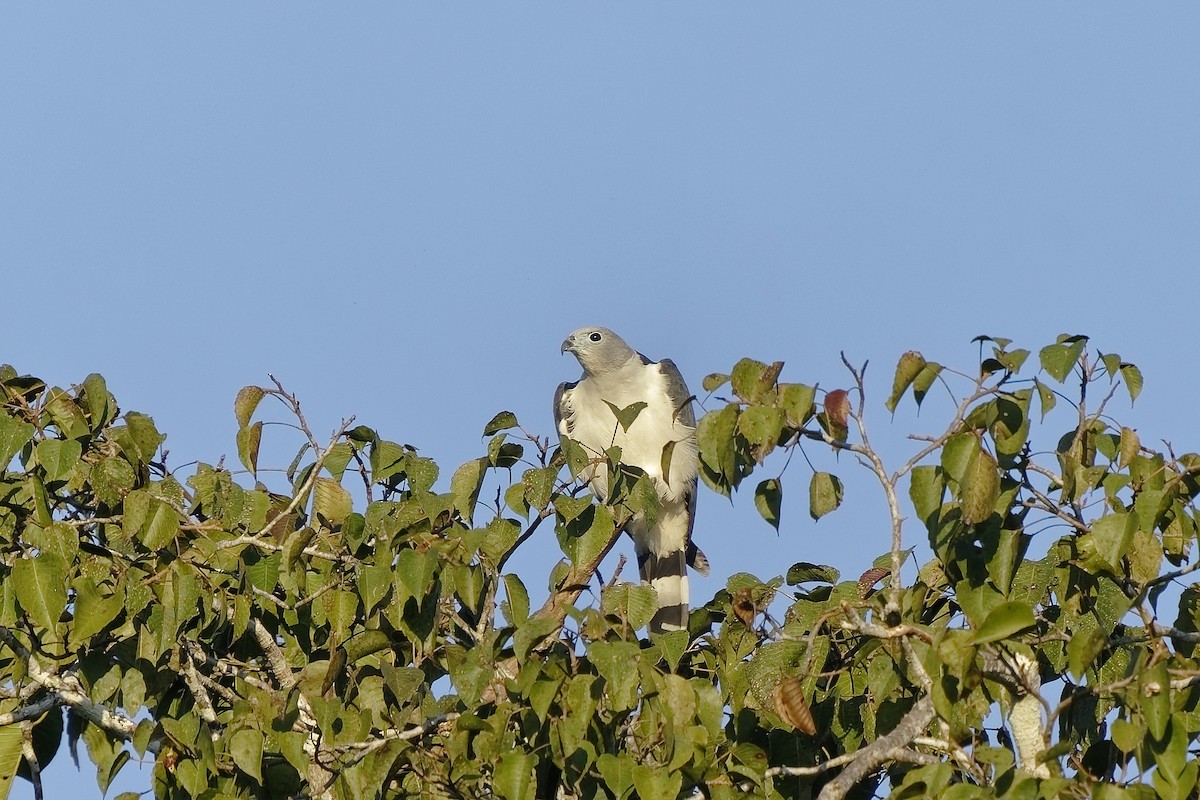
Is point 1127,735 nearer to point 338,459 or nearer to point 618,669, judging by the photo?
point 618,669

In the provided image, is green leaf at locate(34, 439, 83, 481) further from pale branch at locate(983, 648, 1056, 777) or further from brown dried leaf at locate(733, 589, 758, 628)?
pale branch at locate(983, 648, 1056, 777)

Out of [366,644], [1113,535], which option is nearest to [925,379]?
[1113,535]

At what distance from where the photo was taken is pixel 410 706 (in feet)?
12.7

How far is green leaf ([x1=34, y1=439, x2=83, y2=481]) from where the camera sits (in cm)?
370

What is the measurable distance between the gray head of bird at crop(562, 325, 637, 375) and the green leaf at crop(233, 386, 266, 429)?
4315 millimetres

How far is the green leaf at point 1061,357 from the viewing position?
128 inches

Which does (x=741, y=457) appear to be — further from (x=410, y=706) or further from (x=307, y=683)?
(x=307, y=683)

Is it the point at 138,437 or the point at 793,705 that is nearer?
the point at 793,705

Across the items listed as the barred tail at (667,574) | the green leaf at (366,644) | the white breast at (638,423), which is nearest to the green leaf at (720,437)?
the green leaf at (366,644)

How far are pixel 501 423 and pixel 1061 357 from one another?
1638mm

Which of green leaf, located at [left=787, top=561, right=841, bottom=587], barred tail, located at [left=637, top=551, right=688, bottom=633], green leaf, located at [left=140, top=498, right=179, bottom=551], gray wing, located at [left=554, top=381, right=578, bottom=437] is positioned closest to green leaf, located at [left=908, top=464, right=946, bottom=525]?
green leaf, located at [left=787, top=561, right=841, bottom=587]

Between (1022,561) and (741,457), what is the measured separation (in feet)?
2.89

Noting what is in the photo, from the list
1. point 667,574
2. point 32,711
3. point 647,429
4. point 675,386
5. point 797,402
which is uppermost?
point 675,386

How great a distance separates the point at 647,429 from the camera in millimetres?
7988
